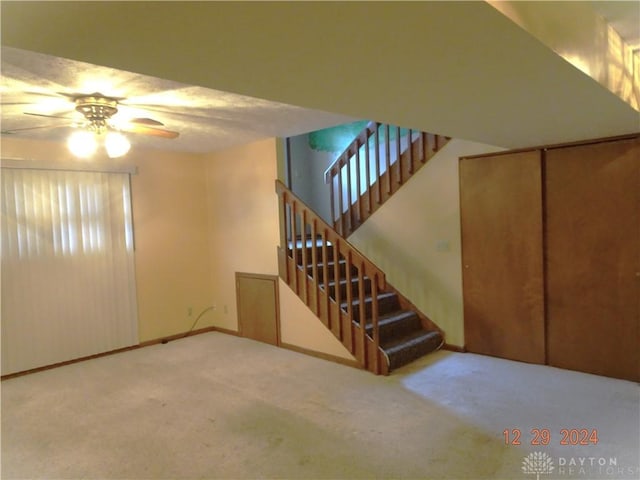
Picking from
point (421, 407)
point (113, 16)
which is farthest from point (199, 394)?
point (113, 16)

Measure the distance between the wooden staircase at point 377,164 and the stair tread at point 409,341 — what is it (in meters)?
1.50

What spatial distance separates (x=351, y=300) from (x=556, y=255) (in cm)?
186

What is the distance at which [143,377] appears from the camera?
12.6ft

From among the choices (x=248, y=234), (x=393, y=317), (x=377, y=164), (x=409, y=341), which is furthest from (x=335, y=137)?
(x=409, y=341)

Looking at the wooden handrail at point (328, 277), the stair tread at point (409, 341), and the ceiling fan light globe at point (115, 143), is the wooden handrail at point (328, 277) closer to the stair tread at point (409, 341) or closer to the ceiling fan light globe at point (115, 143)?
the stair tread at point (409, 341)

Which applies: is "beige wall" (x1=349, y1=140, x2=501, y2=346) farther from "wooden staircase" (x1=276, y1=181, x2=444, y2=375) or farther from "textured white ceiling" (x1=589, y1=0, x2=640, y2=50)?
"textured white ceiling" (x1=589, y1=0, x2=640, y2=50)

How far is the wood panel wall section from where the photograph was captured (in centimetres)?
336

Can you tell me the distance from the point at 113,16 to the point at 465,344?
13.3ft

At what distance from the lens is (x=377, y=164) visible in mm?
4836

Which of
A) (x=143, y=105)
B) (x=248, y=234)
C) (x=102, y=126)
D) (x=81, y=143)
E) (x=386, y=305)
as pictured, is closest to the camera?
(x=81, y=143)

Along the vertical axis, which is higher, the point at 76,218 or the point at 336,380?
the point at 76,218

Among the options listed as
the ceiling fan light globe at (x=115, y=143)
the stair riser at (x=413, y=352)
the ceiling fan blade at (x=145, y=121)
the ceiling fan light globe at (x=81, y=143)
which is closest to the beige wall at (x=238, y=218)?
the stair riser at (x=413, y=352)

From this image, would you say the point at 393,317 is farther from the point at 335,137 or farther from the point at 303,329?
the point at 335,137

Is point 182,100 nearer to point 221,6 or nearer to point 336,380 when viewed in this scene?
point 221,6
